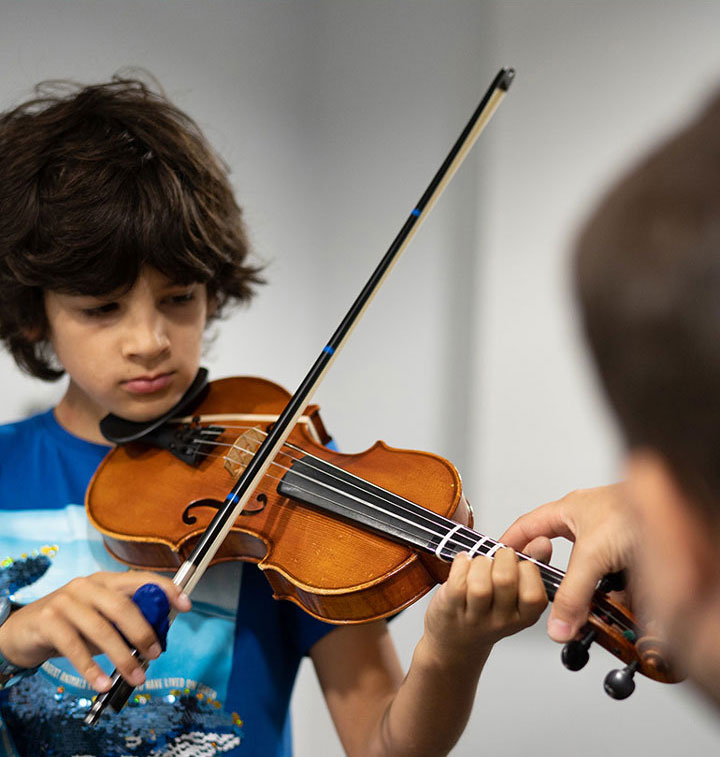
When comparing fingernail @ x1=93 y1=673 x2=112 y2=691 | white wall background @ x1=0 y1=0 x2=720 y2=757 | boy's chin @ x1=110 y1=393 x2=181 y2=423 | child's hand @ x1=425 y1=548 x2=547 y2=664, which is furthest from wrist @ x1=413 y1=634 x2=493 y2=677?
white wall background @ x1=0 y1=0 x2=720 y2=757

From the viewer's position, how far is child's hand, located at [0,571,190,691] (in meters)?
0.62

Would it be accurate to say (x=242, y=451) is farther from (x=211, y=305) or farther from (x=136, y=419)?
(x=211, y=305)

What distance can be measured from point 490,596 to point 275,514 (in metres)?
0.25

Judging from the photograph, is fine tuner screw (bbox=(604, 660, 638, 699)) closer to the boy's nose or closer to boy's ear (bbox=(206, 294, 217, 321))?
the boy's nose

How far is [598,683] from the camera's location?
1.35 meters

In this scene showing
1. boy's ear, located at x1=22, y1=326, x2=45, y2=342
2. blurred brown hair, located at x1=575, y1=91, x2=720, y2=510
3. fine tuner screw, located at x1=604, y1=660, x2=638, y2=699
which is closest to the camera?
blurred brown hair, located at x1=575, y1=91, x2=720, y2=510

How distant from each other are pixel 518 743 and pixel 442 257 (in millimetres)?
901

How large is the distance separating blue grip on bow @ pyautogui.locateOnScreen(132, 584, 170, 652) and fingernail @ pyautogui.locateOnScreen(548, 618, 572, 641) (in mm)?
289

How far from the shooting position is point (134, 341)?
85 centimetres

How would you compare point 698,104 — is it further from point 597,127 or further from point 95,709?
point 597,127

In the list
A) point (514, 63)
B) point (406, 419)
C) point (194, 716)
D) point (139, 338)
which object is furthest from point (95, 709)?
point (514, 63)

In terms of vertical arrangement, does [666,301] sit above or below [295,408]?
above

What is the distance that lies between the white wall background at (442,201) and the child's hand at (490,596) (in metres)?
0.70

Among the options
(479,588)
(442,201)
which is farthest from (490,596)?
(442,201)
